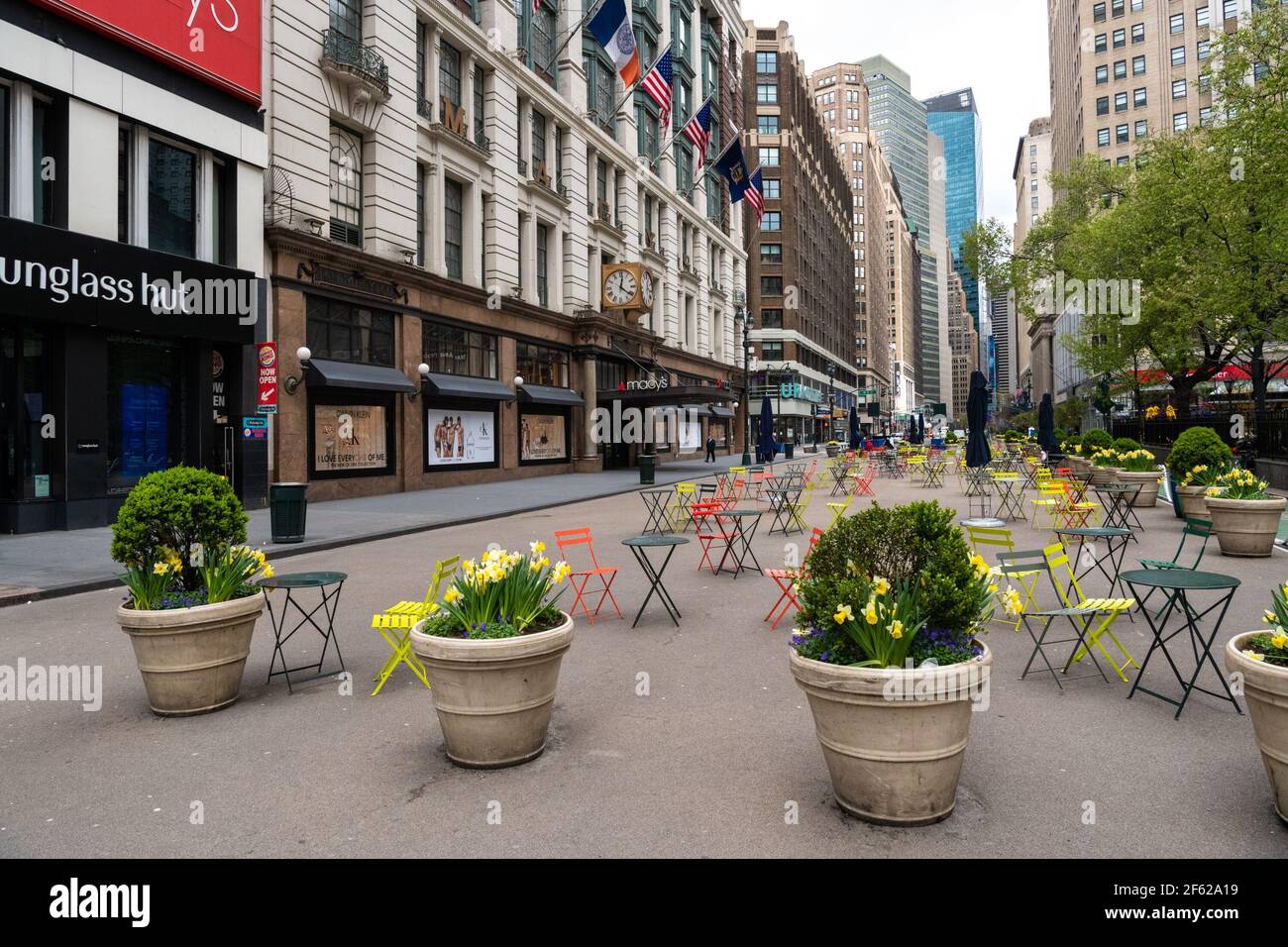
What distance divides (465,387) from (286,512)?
46.3 ft

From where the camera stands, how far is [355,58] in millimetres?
23984

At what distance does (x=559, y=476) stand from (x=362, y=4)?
18266 mm

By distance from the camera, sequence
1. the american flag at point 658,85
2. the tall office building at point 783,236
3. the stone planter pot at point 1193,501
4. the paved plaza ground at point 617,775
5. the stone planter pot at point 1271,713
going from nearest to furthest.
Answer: the stone planter pot at point 1271,713, the paved plaza ground at point 617,775, the stone planter pot at point 1193,501, the american flag at point 658,85, the tall office building at point 783,236

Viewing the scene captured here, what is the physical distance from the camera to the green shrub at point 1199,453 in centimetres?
1459

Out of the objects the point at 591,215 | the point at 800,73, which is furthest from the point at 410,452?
the point at 800,73

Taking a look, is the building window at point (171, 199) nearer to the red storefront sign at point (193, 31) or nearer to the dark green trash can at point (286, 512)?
the red storefront sign at point (193, 31)

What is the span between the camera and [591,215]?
3872cm

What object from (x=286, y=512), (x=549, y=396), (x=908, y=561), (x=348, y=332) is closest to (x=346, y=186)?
(x=348, y=332)

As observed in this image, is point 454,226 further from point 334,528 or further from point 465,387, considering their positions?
point 334,528

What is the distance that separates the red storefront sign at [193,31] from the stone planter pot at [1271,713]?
20.5 m

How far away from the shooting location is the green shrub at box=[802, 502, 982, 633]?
4.13 m

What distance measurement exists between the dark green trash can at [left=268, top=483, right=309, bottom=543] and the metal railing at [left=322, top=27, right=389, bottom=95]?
14.6 m

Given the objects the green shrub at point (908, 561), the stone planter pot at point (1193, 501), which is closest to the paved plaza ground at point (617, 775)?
the green shrub at point (908, 561)
